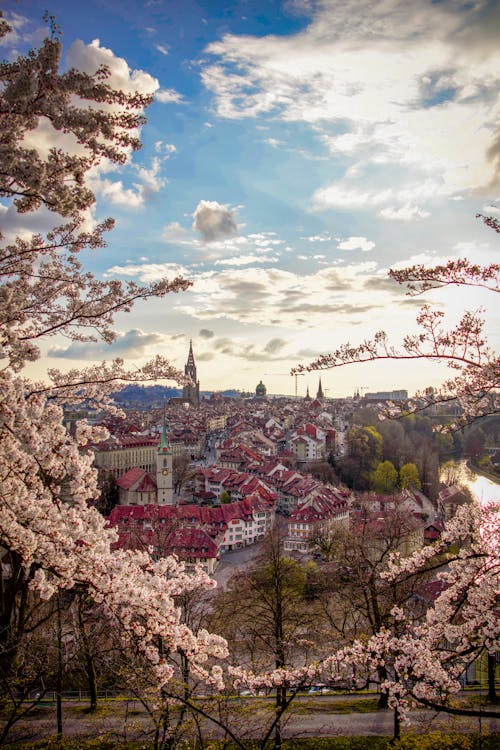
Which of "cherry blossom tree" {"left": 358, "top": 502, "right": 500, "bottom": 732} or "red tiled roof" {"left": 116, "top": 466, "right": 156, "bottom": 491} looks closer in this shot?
"cherry blossom tree" {"left": 358, "top": 502, "right": 500, "bottom": 732}

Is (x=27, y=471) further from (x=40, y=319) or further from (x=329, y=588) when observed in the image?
(x=329, y=588)

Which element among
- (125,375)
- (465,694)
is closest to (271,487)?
(465,694)

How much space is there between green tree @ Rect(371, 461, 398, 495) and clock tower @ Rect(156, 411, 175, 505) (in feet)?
64.7

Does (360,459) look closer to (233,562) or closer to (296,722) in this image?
(233,562)

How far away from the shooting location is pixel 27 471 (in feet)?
18.0

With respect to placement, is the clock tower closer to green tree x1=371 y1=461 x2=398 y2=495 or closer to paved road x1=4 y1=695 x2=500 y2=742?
green tree x1=371 y1=461 x2=398 y2=495

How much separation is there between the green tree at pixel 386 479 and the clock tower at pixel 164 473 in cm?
1972

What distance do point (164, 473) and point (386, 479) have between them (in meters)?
20.8

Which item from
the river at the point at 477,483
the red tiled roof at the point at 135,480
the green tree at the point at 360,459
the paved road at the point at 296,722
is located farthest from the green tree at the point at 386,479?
the paved road at the point at 296,722

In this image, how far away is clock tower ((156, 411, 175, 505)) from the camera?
4556 centimetres

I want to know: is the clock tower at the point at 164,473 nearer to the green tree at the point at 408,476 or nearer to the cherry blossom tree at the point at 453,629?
the green tree at the point at 408,476

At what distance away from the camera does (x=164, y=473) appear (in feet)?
151

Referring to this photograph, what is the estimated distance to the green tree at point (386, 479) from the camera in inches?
1980

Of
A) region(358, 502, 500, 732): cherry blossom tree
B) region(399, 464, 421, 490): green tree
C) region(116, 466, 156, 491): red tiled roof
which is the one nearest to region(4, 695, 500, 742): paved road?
region(358, 502, 500, 732): cherry blossom tree
